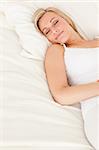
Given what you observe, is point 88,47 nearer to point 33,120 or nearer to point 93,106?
point 93,106

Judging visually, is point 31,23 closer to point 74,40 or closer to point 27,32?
point 27,32

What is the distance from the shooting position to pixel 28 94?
4.82ft

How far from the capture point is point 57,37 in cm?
171

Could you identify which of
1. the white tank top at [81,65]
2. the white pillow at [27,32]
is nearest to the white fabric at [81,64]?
the white tank top at [81,65]

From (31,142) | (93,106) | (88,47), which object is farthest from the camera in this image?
(88,47)

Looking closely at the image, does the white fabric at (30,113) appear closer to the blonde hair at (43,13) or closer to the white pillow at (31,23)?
the white pillow at (31,23)

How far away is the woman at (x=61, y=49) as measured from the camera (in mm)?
1471

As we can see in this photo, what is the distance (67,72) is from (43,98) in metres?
0.23

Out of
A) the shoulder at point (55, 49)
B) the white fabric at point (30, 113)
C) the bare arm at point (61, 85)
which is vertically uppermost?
the shoulder at point (55, 49)

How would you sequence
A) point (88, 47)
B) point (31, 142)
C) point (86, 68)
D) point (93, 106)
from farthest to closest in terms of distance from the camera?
point (88, 47), point (86, 68), point (93, 106), point (31, 142)

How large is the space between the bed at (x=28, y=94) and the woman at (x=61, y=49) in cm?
3

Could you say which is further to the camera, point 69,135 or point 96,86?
point 96,86

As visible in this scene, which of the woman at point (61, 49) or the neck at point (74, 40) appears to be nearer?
the woman at point (61, 49)

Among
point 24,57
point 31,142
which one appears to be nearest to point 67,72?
point 24,57
